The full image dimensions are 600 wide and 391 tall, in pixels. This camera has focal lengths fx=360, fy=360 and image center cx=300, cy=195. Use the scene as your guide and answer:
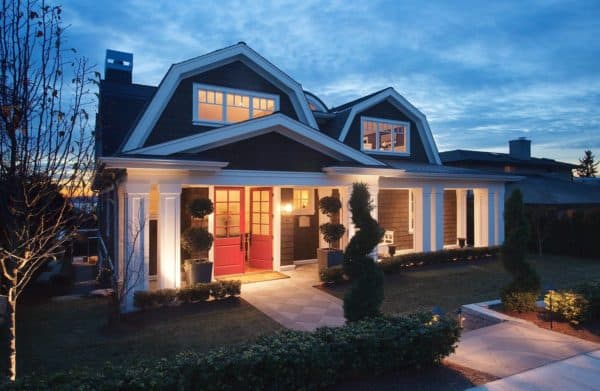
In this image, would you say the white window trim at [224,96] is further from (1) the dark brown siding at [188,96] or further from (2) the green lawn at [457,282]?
(2) the green lawn at [457,282]

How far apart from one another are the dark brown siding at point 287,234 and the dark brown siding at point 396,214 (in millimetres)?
4231

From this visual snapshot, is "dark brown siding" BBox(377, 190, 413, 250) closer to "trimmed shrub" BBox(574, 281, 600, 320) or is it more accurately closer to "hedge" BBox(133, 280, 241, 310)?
"hedge" BBox(133, 280, 241, 310)

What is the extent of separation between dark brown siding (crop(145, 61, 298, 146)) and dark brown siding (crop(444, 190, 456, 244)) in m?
9.97

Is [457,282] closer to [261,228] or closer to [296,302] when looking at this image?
[296,302]

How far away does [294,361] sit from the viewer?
364 centimetres

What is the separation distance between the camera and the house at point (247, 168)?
805cm

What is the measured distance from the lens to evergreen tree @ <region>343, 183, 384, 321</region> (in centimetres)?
521

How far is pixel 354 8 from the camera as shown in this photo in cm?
1449

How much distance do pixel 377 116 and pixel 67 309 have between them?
1193 centimetres

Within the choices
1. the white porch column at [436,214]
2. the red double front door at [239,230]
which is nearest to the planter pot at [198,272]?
the red double front door at [239,230]

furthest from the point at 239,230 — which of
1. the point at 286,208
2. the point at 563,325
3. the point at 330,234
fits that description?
the point at 563,325

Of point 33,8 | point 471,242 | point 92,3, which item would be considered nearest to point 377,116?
point 471,242

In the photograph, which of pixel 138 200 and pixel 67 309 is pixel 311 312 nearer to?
pixel 138 200

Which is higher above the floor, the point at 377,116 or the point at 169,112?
the point at 377,116
